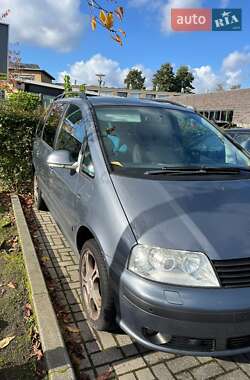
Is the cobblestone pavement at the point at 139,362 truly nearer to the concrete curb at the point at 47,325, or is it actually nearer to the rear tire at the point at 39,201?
the concrete curb at the point at 47,325

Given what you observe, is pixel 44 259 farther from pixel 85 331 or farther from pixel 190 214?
pixel 190 214

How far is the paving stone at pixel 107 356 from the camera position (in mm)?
2656

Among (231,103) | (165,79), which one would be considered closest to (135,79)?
(165,79)

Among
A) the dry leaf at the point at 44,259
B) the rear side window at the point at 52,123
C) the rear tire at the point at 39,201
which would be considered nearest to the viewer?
the dry leaf at the point at 44,259

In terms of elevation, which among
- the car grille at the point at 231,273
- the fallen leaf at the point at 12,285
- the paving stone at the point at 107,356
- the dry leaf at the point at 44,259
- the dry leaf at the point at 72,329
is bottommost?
the paving stone at the point at 107,356

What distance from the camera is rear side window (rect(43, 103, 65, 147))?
4695mm

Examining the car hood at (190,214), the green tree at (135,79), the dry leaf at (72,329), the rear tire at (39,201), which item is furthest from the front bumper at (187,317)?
the green tree at (135,79)

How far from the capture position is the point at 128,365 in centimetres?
262

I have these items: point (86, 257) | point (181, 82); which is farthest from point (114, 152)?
point (181, 82)

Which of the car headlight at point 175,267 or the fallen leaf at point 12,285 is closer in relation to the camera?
the car headlight at point 175,267

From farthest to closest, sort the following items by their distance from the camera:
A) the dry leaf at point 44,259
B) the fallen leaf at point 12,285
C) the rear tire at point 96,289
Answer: the dry leaf at point 44,259 < the fallen leaf at point 12,285 < the rear tire at point 96,289

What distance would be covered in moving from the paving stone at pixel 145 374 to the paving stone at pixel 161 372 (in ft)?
0.12

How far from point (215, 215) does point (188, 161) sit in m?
0.93

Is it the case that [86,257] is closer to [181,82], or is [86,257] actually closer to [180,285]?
[180,285]
